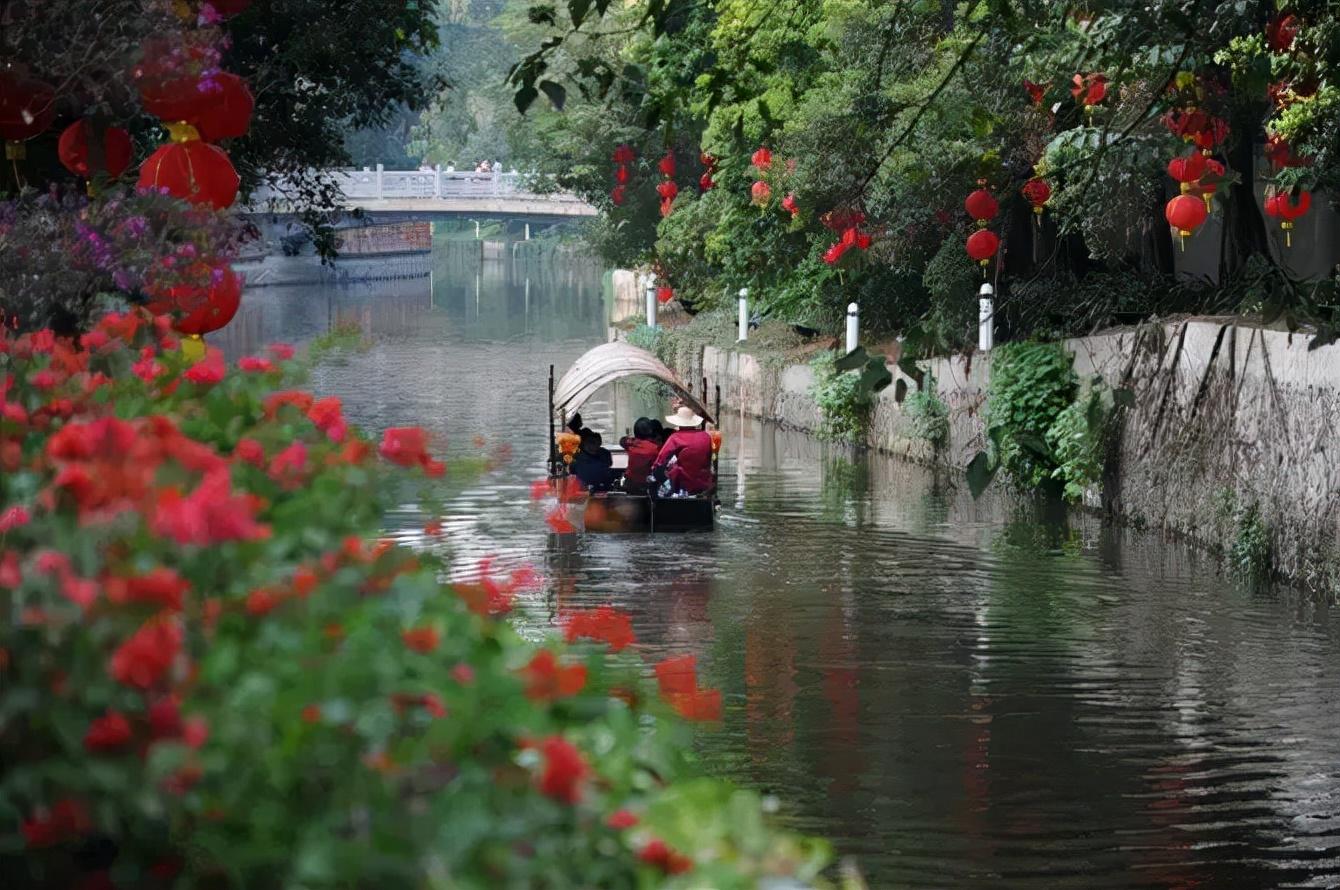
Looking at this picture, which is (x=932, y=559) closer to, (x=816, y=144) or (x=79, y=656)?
(x=816, y=144)

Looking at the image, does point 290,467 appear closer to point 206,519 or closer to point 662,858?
point 206,519

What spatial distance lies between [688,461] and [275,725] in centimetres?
1833

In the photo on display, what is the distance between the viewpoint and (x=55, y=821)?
289 centimetres

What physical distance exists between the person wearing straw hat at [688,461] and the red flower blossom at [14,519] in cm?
1739

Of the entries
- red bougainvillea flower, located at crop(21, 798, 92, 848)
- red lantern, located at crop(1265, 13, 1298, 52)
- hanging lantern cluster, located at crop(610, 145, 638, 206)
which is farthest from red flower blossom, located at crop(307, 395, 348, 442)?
hanging lantern cluster, located at crop(610, 145, 638, 206)

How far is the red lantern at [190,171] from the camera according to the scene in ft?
34.9

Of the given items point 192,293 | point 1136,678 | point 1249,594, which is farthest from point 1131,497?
point 192,293

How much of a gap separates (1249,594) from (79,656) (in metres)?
15.9

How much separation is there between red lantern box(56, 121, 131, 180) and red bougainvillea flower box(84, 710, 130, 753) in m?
9.13

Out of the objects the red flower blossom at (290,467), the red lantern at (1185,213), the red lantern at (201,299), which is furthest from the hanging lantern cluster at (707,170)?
the red flower blossom at (290,467)

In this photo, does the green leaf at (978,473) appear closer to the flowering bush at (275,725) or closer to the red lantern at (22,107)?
the flowering bush at (275,725)

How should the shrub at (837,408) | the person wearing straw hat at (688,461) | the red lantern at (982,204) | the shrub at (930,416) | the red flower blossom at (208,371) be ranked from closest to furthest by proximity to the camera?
the red flower blossom at (208,371) < the person wearing straw hat at (688,461) < the red lantern at (982,204) < the shrub at (930,416) < the shrub at (837,408)

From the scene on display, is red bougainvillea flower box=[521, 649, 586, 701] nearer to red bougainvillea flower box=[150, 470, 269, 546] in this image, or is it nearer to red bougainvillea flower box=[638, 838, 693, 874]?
red bougainvillea flower box=[638, 838, 693, 874]

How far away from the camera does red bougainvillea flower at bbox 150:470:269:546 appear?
314 cm
